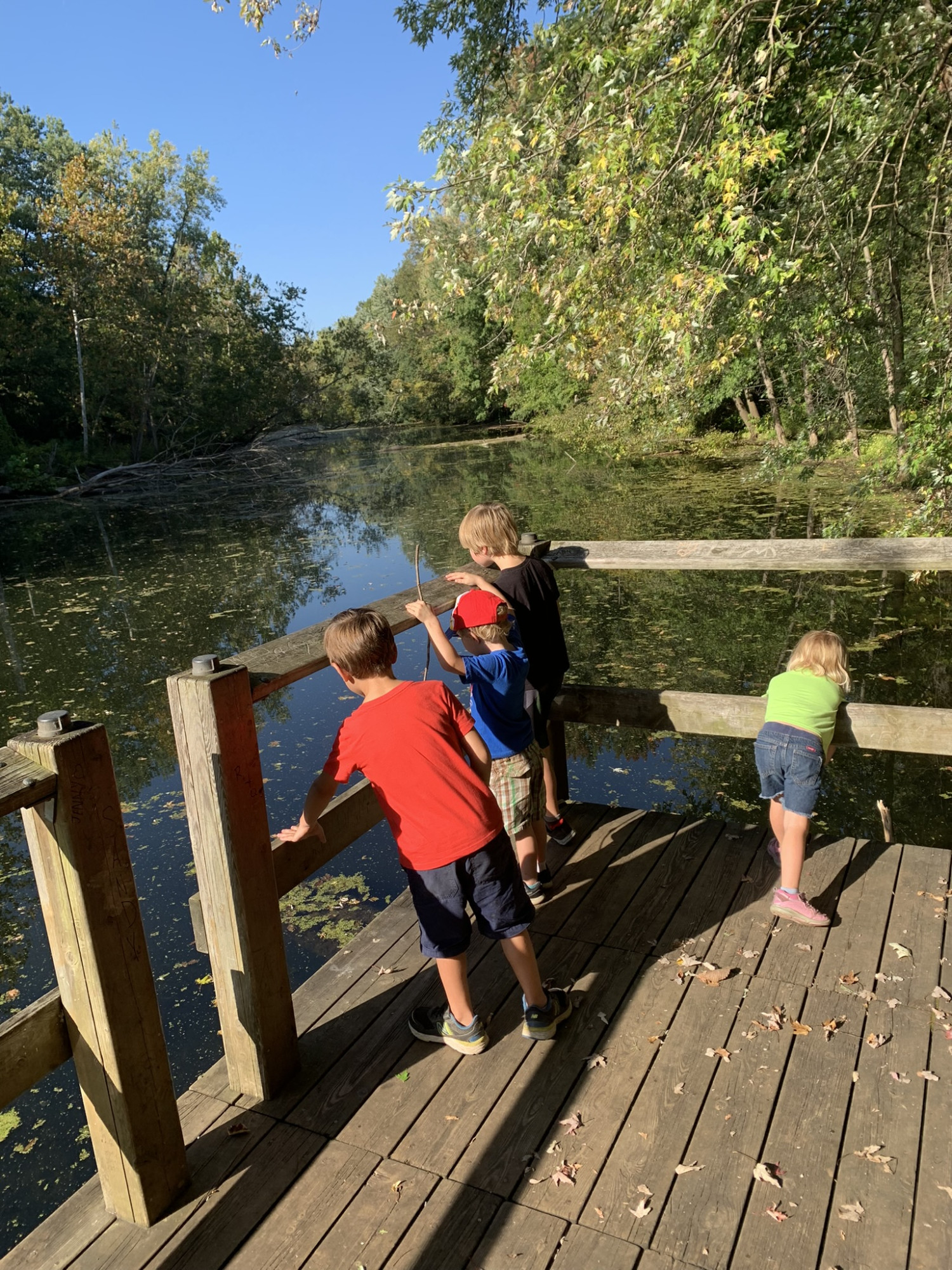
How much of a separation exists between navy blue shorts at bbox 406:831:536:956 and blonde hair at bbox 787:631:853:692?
141 cm

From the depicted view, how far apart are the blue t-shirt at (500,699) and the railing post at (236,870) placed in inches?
29.8

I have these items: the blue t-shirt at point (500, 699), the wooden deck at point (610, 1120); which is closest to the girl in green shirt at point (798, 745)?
the wooden deck at point (610, 1120)

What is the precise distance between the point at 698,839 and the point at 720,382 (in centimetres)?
2004

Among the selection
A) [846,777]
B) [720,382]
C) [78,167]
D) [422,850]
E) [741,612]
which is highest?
[78,167]

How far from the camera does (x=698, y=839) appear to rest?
Result: 354cm

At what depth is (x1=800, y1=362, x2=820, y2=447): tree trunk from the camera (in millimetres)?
8898

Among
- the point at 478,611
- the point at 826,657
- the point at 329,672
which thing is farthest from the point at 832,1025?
the point at 329,672

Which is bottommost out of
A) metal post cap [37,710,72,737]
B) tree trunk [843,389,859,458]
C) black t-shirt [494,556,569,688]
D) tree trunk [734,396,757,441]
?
black t-shirt [494,556,569,688]

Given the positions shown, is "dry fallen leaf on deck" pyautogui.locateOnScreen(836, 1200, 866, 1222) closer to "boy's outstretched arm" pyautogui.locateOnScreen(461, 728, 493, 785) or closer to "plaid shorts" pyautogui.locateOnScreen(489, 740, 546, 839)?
"boy's outstretched arm" pyautogui.locateOnScreen(461, 728, 493, 785)

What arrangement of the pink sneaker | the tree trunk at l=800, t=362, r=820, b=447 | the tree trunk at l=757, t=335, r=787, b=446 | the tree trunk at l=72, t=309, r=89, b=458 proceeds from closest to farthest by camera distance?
1. the pink sneaker
2. the tree trunk at l=800, t=362, r=820, b=447
3. the tree trunk at l=757, t=335, r=787, b=446
4. the tree trunk at l=72, t=309, r=89, b=458

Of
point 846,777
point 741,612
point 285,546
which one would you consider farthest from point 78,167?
point 846,777

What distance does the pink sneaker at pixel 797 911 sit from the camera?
2.84m

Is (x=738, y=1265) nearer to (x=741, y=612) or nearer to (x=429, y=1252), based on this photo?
(x=429, y=1252)

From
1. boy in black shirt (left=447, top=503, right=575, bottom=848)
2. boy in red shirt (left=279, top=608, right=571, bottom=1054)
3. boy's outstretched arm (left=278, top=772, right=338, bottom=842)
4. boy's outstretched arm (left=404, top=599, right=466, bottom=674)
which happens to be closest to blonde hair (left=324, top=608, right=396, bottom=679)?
boy in red shirt (left=279, top=608, right=571, bottom=1054)
